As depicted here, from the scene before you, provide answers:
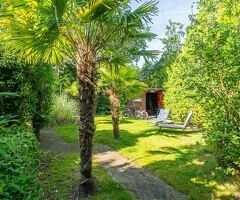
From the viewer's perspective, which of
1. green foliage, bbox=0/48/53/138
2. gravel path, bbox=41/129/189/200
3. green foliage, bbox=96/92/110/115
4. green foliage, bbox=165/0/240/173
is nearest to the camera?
green foliage, bbox=165/0/240/173

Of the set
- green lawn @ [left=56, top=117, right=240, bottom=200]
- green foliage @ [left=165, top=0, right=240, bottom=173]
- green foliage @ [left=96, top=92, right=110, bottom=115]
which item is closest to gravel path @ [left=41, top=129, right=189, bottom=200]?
green lawn @ [left=56, top=117, right=240, bottom=200]

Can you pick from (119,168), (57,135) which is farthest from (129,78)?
(119,168)

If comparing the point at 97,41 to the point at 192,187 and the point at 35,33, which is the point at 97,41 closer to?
the point at 35,33

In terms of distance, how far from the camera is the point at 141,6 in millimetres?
6262

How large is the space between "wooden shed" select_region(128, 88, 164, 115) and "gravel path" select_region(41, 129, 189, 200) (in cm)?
1931

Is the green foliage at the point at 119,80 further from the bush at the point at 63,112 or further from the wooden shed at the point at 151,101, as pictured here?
the wooden shed at the point at 151,101

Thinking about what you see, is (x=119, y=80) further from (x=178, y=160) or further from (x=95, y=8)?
(x=95, y=8)

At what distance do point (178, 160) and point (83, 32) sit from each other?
17.2ft

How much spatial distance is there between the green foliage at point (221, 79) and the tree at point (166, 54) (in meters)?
30.6

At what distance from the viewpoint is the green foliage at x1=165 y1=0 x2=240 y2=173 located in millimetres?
5750

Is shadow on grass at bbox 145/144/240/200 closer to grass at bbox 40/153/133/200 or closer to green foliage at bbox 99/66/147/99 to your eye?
grass at bbox 40/153/133/200

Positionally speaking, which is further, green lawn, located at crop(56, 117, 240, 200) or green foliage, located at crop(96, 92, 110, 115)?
green foliage, located at crop(96, 92, 110, 115)

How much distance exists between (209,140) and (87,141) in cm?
264

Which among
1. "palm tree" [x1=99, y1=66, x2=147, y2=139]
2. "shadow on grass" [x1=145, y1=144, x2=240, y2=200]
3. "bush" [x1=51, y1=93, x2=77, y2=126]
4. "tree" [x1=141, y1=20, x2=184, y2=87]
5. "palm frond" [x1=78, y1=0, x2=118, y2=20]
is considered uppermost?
"tree" [x1=141, y1=20, x2=184, y2=87]
